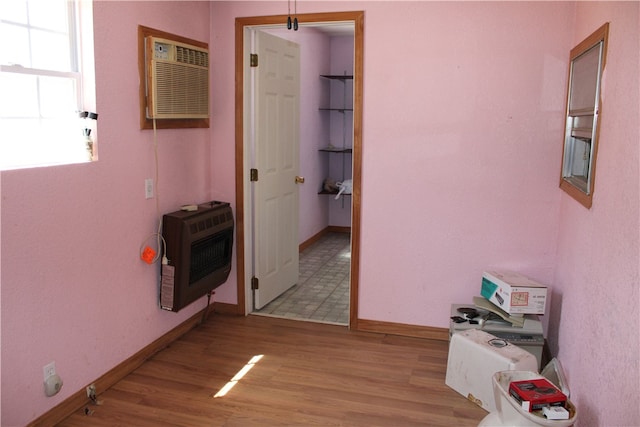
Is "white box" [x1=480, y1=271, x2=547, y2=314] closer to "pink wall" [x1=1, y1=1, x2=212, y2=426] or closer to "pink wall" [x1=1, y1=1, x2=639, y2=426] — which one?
"pink wall" [x1=1, y1=1, x2=639, y2=426]

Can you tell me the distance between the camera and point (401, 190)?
374cm

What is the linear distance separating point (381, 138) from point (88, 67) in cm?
182

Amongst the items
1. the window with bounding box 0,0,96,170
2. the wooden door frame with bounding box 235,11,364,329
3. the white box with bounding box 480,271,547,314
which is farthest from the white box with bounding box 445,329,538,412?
the window with bounding box 0,0,96,170

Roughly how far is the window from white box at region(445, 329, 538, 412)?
7.11ft

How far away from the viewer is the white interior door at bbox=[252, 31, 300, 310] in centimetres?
413

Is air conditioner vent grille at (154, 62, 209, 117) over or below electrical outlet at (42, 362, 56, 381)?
over

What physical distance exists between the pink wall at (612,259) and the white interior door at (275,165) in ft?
7.19

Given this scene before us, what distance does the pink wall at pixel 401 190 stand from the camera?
2.40 metres

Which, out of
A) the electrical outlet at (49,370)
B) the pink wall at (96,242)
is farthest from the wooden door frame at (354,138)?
the electrical outlet at (49,370)

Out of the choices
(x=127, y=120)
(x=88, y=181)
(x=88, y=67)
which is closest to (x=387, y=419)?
(x=88, y=181)

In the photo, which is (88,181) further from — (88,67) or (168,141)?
(168,141)

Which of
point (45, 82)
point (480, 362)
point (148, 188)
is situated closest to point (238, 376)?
point (148, 188)

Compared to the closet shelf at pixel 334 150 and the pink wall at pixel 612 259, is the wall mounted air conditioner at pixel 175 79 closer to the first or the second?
the pink wall at pixel 612 259

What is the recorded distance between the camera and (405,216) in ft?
12.3
